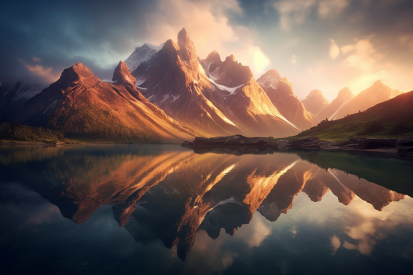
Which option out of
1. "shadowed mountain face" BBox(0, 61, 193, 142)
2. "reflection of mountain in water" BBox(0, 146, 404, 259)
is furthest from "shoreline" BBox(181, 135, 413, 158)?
"shadowed mountain face" BBox(0, 61, 193, 142)

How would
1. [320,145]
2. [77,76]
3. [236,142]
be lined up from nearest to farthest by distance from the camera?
[320,145] < [236,142] < [77,76]

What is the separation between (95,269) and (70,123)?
6828 inches

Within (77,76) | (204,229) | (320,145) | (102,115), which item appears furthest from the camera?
(77,76)

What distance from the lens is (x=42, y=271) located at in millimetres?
6121

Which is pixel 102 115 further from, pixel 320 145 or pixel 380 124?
pixel 380 124

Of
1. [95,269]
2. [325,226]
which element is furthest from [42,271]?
[325,226]

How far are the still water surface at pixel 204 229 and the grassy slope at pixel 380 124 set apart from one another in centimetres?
7879

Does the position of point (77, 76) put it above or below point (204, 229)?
above

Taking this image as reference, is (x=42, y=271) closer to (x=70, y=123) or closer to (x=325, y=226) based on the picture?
(x=325, y=226)

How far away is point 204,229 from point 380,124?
103018mm

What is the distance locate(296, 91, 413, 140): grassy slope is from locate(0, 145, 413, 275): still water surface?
78.8 meters

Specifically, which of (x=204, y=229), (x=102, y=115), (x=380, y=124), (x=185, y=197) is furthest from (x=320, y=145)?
(x=102, y=115)

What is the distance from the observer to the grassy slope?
2822 inches

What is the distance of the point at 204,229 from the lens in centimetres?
930
